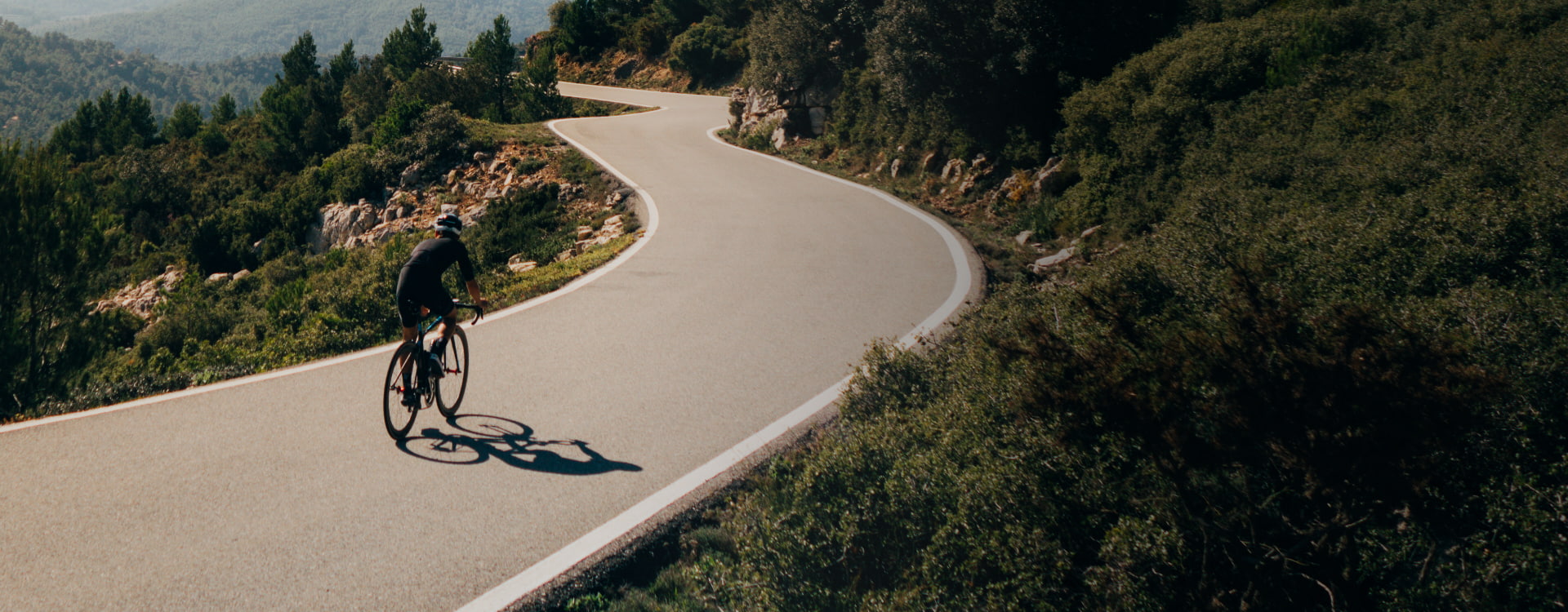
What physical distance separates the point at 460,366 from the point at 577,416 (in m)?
1.36

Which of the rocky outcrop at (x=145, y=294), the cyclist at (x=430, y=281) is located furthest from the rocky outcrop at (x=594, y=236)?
the rocky outcrop at (x=145, y=294)

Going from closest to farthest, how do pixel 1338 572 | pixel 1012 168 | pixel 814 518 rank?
pixel 1338 572 → pixel 814 518 → pixel 1012 168

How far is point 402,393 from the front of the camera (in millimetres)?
5699

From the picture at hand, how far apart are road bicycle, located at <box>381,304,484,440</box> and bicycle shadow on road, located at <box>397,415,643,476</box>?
0.14 metres

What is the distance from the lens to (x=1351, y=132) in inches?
313

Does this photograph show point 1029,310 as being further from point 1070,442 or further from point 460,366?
point 460,366

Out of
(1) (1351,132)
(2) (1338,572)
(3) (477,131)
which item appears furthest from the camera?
(3) (477,131)

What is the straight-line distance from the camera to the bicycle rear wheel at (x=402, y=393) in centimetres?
555

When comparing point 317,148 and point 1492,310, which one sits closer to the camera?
point 1492,310

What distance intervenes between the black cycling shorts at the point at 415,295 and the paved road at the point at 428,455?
78 cm

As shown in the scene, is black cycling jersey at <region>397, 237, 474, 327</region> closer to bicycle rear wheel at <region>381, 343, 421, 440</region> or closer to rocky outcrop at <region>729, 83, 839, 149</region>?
bicycle rear wheel at <region>381, 343, 421, 440</region>

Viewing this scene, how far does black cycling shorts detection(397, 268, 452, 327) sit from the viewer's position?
19.6ft

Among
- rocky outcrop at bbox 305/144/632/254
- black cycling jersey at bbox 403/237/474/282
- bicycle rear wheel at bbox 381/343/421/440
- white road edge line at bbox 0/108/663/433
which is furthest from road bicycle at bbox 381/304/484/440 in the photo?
rocky outcrop at bbox 305/144/632/254

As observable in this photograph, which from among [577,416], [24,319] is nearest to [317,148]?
[24,319]
